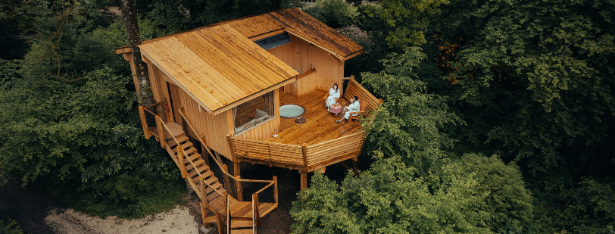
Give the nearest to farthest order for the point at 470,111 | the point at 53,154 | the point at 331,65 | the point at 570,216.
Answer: the point at 53,154 → the point at 570,216 → the point at 331,65 → the point at 470,111

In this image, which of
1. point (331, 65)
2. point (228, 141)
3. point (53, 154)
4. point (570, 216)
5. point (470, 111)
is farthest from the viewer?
point (470, 111)

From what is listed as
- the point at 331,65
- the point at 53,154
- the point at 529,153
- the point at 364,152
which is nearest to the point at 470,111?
the point at 529,153

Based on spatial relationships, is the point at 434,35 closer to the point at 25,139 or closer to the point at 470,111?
the point at 470,111

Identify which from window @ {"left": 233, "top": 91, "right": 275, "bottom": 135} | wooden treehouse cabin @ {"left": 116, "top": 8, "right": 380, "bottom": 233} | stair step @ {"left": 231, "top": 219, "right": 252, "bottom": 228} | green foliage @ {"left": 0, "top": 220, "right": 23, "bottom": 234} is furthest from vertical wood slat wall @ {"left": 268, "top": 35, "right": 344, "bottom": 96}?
green foliage @ {"left": 0, "top": 220, "right": 23, "bottom": 234}

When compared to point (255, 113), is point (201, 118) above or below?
above

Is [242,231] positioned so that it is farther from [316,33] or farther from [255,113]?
[316,33]

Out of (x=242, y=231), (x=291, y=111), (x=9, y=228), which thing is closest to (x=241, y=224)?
(x=242, y=231)

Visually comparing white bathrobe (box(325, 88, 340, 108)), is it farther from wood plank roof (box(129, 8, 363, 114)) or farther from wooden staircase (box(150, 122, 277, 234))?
wooden staircase (box(150, 122, 277, 234))
